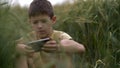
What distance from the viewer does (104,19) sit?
183 inches

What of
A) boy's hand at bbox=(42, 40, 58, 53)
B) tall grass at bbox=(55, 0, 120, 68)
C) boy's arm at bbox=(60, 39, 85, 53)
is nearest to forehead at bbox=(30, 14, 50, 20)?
boy's arm at bbox=(60, 39, 85, 53)

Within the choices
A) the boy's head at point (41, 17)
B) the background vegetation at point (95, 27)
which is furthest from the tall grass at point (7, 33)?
the background vegetation at point (95, 27)

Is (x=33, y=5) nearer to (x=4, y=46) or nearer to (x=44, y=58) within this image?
(x=44, y=58)

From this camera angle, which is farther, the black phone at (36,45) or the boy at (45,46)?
the black phone at (36,45)

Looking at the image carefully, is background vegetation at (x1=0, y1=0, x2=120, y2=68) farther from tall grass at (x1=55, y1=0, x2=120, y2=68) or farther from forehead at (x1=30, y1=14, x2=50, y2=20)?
forehead at (x1=30, y1=14, x2=50, y2=20)

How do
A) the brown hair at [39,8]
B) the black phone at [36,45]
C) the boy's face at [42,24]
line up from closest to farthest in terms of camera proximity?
the black phone at [36,45] < the boy's face at [42,24] < the brown hair at [39,8]

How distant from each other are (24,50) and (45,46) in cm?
23

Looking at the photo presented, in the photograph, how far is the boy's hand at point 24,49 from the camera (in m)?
1.17

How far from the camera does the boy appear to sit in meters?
1.11

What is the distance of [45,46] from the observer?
1.46 meters

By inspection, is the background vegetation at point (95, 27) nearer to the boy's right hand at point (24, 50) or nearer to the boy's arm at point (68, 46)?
the boy's arm at point (68, 46)

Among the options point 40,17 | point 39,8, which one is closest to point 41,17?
point 40,17

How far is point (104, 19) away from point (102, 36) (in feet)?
1.13

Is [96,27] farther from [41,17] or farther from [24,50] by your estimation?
[24,50]
